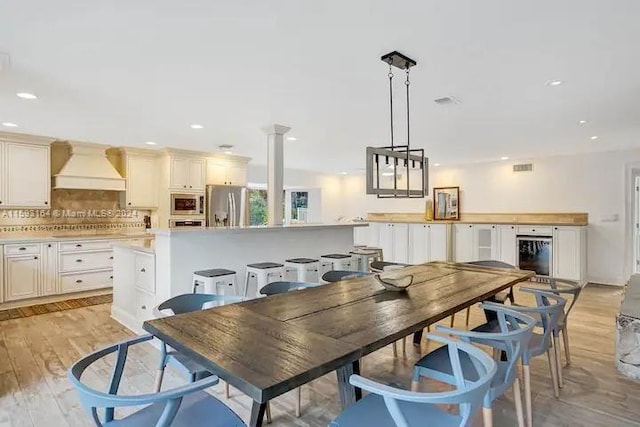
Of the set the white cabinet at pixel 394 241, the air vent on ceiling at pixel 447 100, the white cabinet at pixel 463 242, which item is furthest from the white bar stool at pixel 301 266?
the white cabinet at pixel 463 242

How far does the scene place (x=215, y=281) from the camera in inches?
128

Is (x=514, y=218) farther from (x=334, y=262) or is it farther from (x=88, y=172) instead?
(x=88, y=172)

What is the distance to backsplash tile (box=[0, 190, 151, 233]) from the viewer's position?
17.2 ft

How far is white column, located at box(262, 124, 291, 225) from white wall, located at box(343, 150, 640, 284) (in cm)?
491

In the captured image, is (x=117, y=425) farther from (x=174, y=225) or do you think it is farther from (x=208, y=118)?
(x=174, y=225)

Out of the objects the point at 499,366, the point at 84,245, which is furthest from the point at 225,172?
the point at 499,366

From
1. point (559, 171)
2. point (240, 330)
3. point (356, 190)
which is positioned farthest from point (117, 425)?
point (356, 190)

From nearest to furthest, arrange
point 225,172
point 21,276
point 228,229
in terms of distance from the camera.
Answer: point 228,229, point 21,276, point 225,172

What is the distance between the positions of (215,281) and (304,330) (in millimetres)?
1809

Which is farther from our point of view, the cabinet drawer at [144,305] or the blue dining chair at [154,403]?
the cabinet drawer at [144,305]

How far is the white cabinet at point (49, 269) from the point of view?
488cm

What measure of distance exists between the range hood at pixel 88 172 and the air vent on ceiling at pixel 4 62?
304 centimetres

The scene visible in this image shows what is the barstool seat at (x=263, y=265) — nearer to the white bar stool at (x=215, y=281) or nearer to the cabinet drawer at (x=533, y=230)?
the white bar stool at (x=215, y=281)

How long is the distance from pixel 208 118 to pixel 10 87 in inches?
65.6
